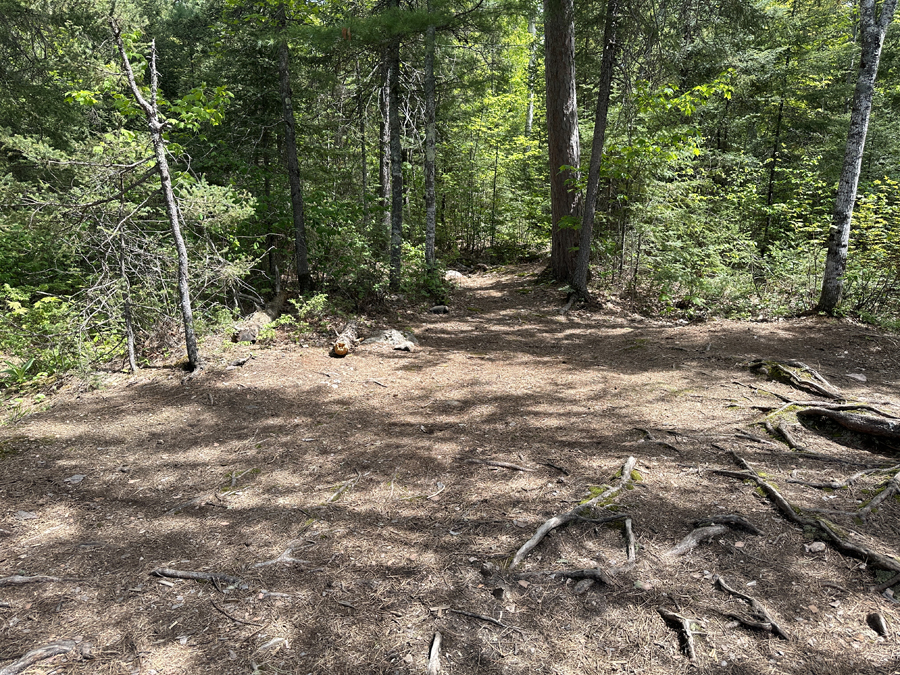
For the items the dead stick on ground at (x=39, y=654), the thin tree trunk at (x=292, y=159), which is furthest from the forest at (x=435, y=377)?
the thin tree trunk at (x=292, y=159)

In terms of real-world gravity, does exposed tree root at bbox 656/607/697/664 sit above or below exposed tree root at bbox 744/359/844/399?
below

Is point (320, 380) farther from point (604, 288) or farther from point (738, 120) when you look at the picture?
point (738, 120)

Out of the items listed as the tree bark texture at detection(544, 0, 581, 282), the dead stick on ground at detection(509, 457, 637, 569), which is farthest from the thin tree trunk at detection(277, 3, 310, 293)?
the dead stick on ground at detection(509, 457, 637, 569)

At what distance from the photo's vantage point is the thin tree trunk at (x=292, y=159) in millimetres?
8812

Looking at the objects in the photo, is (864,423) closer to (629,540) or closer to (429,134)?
(629,540)

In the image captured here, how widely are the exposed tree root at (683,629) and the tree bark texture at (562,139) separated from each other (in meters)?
9.15

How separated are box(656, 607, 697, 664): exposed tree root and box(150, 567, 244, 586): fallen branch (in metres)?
2.42

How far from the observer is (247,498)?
3.92 metres

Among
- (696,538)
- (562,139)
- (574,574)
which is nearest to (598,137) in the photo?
(562,139)

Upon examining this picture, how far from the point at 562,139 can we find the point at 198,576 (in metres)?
11.1

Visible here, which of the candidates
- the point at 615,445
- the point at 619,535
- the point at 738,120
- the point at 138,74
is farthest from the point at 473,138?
the point at 619,535

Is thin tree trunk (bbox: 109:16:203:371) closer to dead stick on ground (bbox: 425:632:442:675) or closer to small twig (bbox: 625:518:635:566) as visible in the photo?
dead stick on ground (bbox: 425:632:442:675)

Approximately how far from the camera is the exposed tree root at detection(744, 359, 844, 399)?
5.11m

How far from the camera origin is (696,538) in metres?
2.96
